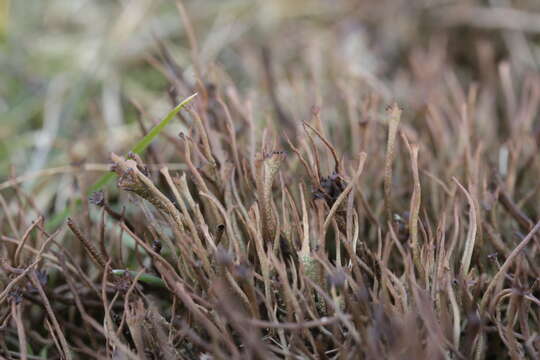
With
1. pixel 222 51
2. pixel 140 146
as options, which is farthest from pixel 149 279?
pixel 222 51

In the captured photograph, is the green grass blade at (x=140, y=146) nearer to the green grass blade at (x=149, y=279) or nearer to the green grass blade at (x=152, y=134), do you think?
the green grass blade at (x=152, y=134)

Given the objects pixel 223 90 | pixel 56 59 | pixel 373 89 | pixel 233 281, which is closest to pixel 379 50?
pixel 373 89

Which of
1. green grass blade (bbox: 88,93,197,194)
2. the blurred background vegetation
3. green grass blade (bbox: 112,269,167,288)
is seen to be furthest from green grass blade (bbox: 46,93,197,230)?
the blurred background vegetation

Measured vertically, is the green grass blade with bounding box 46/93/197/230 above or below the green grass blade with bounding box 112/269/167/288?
above

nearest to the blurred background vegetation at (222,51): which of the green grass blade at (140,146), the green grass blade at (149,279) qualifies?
the green grass blade at (140,146)

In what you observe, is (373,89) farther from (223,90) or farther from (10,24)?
(10,24)

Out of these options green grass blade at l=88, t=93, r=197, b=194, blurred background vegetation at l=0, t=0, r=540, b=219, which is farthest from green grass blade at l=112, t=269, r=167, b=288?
blurred background vegetation at l=0, t=0, r=540, b=219

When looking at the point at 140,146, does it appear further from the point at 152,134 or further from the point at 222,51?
the point at 222,51

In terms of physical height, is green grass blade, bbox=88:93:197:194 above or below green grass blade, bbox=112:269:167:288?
above

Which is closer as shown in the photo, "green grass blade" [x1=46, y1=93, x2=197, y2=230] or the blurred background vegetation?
"green grass blade" [x1=46, y1=93, x2=197, y2=230]

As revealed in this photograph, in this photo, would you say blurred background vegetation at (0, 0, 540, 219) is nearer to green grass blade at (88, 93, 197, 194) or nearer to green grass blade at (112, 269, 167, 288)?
green grass blade at (88, 93, 197, 194)

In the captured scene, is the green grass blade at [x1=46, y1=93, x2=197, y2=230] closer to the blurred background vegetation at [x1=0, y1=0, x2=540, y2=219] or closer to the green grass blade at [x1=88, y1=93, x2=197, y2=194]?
the green grass blade at [x1=88, y1=93, x2=197, y2=194]

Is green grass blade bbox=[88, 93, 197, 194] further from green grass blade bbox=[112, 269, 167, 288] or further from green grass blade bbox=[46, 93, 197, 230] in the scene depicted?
green grass blade bbox=[112, 269, 167, 288]
